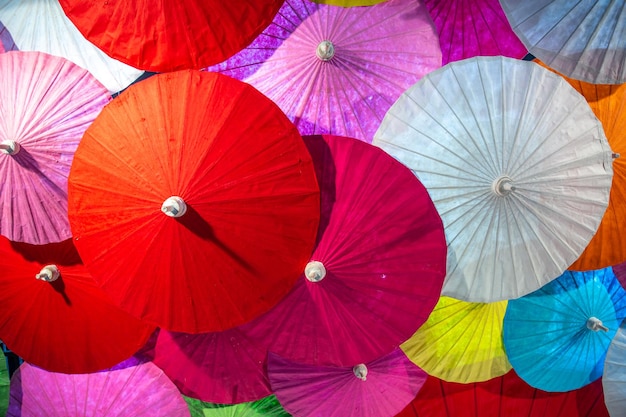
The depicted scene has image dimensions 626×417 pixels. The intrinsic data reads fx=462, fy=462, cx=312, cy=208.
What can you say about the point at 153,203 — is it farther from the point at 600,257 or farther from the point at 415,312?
the point at 600,257

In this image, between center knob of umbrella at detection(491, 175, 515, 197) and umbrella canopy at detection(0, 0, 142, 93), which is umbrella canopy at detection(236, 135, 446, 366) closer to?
center knob of umbrella at detection(491, 175, 515, 197)

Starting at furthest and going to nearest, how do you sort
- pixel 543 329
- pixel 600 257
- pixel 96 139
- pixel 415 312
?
1. pixel 543 329
2. pixel 600 257
3. pixel 415 312
4. pixel 96 139

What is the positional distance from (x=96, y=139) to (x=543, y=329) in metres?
2.51

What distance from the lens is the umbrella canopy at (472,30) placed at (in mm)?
2305

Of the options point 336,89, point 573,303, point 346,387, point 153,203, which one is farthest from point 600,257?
point 153,203

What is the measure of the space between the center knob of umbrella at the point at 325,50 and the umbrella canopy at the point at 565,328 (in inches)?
65.4

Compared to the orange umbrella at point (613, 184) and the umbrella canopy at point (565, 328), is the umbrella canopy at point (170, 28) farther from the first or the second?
the umbrella canopy at point (565, 328)

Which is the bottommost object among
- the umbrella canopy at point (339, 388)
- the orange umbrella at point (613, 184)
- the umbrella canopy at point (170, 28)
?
the umbrella canopy at point (339, 388)

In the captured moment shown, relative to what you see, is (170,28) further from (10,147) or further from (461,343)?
(461,343)

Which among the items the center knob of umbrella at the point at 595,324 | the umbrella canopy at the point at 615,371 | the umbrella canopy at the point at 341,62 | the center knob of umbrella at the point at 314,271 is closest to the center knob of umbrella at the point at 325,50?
the umbrella canopy at the point at 341,62

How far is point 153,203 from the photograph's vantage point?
1.67 metres

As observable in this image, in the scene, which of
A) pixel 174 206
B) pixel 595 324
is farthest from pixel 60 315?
pixel 595 324

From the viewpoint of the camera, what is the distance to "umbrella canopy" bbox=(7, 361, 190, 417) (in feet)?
7.72

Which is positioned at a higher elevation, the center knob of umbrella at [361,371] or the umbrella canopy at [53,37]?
the umbrella canopy at [53,37]
